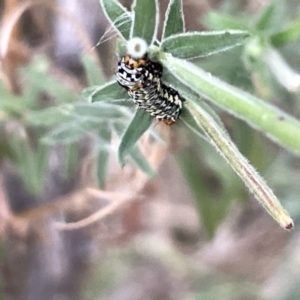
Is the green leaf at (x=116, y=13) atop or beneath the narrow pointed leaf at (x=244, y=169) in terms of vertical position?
atop

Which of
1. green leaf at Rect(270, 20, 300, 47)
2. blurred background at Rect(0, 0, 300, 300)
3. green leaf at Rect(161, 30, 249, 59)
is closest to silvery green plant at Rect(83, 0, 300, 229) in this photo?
green leaf at Rect(161, 30, 249, 59)

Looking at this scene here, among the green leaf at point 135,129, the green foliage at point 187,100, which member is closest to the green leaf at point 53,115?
the green foliage at point 187,100

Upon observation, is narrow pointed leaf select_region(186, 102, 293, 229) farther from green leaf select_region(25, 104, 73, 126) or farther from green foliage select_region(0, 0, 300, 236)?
green leaf select_region(25, 104, 73, 126)

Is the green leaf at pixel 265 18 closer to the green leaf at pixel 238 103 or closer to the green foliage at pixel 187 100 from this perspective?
the green foliage at pixel 187 100

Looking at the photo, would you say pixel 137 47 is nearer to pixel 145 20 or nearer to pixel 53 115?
pixel 145 20

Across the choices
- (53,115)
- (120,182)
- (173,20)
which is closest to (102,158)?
(53,115)

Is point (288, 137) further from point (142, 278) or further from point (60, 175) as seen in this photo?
point (142, 278)
